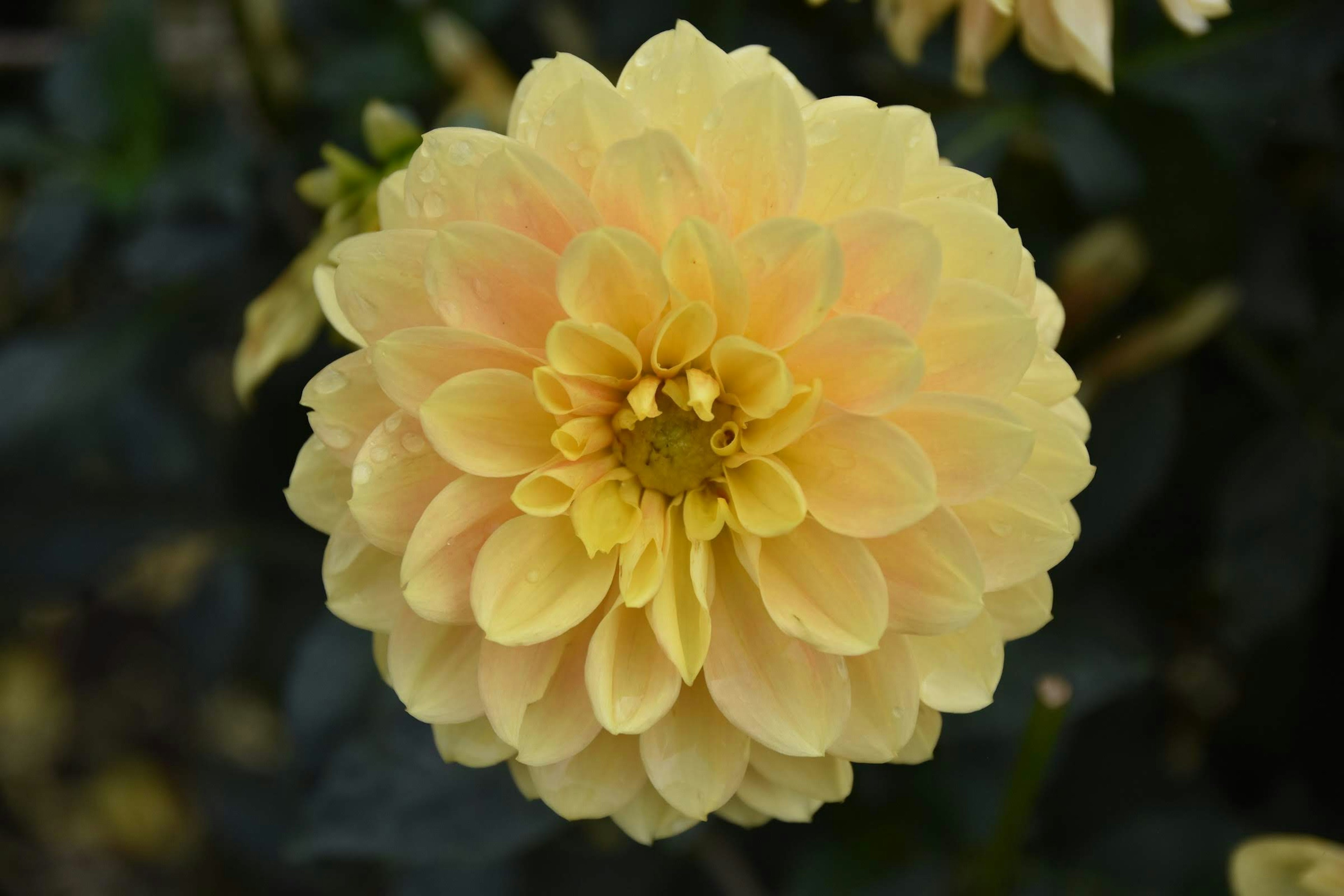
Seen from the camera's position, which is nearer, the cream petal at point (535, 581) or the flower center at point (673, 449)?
the cream petal at point (535, 581)

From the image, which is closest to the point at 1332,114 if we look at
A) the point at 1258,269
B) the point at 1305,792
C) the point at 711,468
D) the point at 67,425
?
the point at 1258,269

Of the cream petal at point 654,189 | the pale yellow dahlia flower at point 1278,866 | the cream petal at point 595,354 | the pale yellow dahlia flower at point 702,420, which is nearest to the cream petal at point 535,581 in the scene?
the pale yellow dahlia flower at point 702,420

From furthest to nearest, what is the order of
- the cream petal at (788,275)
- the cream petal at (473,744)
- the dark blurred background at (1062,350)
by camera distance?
the dark blurred background at (1062,350) → the cream petal at (473,744) → the cream petal at (788,275)

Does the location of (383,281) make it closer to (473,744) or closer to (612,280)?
(612,280)

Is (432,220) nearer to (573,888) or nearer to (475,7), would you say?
(475,7)

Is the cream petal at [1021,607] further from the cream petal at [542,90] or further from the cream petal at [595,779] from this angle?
the cream petal at [542,90]

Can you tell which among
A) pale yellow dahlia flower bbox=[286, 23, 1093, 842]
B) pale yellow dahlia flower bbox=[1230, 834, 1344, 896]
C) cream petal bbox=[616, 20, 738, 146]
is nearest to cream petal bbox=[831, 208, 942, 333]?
pale yellow dahlia flower bbox=[286, 23, 1093, 842]

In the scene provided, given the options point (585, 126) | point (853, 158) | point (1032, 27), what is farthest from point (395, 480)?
point (1032, 27)
